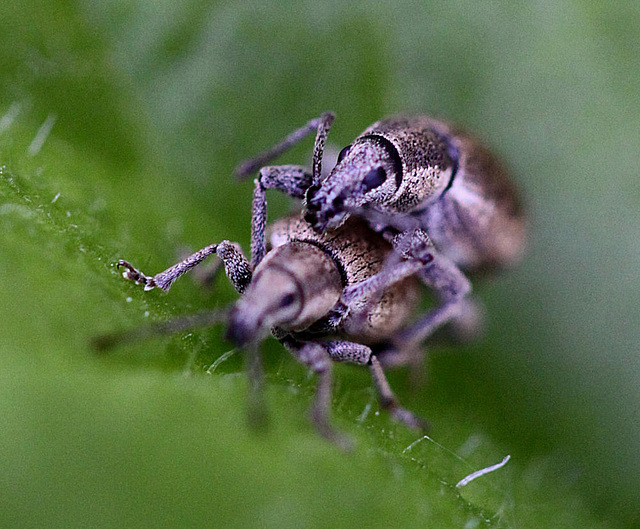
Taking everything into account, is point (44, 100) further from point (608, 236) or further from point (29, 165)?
point (608, 236)

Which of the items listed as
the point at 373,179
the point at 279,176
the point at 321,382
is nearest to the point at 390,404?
the point at 321,382

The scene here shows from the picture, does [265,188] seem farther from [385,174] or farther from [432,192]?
[432,192]

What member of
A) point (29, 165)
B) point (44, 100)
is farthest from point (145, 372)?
point (44, 100)

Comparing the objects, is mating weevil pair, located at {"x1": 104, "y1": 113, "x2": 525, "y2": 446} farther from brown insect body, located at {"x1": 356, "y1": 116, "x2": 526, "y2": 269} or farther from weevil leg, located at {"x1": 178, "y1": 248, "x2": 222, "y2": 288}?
weevil leg, located at {"x1": 178, "y1": 248, "x2": 222, "y2": 288}

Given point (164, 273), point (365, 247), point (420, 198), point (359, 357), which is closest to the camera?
point (164, 273)

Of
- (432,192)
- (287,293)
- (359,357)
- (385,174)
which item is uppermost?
(385,174)

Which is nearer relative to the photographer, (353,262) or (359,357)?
(359,357)

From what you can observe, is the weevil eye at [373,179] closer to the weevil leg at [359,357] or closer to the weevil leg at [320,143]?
the weevil leg at [320,143]
